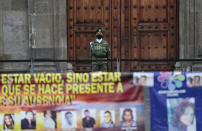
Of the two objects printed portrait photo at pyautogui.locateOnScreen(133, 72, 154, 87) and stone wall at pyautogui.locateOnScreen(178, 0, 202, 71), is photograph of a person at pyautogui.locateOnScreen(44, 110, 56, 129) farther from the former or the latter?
stone wall at pyautogui.locateOnScreen(178, 0, 202, 71)

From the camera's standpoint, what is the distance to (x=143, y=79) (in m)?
6.57

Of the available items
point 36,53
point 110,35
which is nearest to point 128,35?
point 110,35

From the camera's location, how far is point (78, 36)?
1245 centimetres

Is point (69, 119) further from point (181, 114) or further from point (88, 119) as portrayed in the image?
point (181, 114)

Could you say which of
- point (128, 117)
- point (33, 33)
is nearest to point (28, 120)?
point (128, 117)

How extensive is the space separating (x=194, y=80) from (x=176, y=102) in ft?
1.66

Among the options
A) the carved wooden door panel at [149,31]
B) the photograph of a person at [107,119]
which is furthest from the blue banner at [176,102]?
the carved wooden door panel at [149,31]

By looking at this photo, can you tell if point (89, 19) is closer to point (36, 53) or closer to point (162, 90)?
point (36, 53)

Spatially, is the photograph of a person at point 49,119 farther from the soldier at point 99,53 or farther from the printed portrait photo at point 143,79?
the soldier at point 99,53

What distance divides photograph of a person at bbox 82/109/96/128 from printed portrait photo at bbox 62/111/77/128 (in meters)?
0.16

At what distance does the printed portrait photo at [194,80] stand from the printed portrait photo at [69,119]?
2.11m

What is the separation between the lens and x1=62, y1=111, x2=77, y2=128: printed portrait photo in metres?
6.52

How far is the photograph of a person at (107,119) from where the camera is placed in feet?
21.5

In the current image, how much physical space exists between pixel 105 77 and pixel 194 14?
21.5 feet
